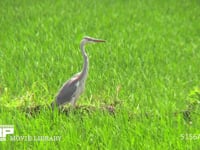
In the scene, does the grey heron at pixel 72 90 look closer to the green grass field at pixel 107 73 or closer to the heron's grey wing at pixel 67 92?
the heron's grey wing at pixel 67 92

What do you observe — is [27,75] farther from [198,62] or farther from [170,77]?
[198,62]

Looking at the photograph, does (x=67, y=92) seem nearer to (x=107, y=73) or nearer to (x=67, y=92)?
(x=67, y=92)

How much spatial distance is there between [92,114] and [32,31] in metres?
4.96

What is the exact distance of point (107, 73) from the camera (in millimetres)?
6773

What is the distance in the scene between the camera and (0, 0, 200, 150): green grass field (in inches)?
179

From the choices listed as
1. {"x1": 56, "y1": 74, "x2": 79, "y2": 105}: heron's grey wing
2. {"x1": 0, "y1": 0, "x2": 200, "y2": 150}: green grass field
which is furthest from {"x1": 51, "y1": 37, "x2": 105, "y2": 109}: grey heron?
{"x1": 0, "y1": 0, "x2": 200, "y2": 150}: green grass field

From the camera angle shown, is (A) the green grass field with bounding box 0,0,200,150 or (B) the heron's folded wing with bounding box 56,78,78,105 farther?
(B) the heron's folded wing with bounding box 56,78,78,105

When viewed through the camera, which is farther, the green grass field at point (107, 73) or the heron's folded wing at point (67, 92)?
the heron's folded wing at point (67, 92)

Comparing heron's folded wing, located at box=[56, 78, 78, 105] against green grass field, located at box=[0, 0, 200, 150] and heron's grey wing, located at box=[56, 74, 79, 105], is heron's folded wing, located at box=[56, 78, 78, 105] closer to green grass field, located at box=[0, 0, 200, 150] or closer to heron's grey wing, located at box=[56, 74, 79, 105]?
heron's grey wing, located at box=[56, 74, 79, 105]

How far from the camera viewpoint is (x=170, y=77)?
22.2 ft

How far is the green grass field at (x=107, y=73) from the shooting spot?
14.9 ft

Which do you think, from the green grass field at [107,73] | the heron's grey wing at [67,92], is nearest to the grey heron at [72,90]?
the heron's grey wing at [67,92]

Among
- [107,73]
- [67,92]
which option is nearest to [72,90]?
[67,92]

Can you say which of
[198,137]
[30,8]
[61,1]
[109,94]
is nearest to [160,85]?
[109,94]
